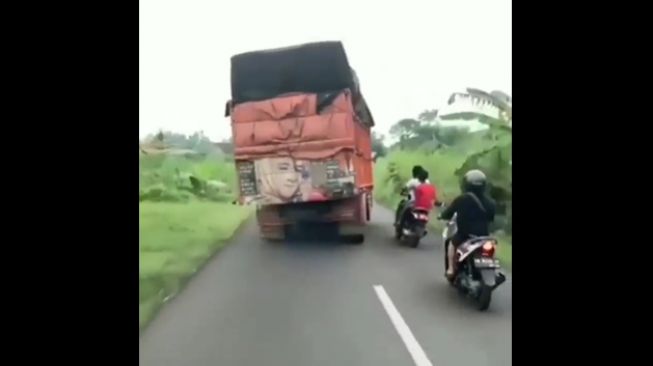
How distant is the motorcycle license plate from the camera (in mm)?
2152

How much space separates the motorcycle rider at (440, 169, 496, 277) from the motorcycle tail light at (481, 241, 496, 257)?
0.09ft

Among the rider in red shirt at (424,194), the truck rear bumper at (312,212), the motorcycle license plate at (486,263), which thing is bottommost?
the motorcycle license plate at (486,263)

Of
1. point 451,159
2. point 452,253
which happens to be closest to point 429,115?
point 451,159

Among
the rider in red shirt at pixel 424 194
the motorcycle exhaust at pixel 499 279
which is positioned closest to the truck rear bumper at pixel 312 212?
the rider in red shirt at pixel 424 194

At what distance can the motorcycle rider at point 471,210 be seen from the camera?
2.18 m

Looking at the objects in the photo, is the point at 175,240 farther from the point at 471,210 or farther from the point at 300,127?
the point at 471,210

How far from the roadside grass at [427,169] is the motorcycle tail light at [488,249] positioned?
0.40 feet

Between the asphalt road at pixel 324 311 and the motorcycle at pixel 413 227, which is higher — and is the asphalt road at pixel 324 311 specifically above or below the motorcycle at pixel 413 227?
below

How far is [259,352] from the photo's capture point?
2115 millimetres

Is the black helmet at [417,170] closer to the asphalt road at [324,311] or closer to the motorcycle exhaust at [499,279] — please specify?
the asphalt road at [324,311]
